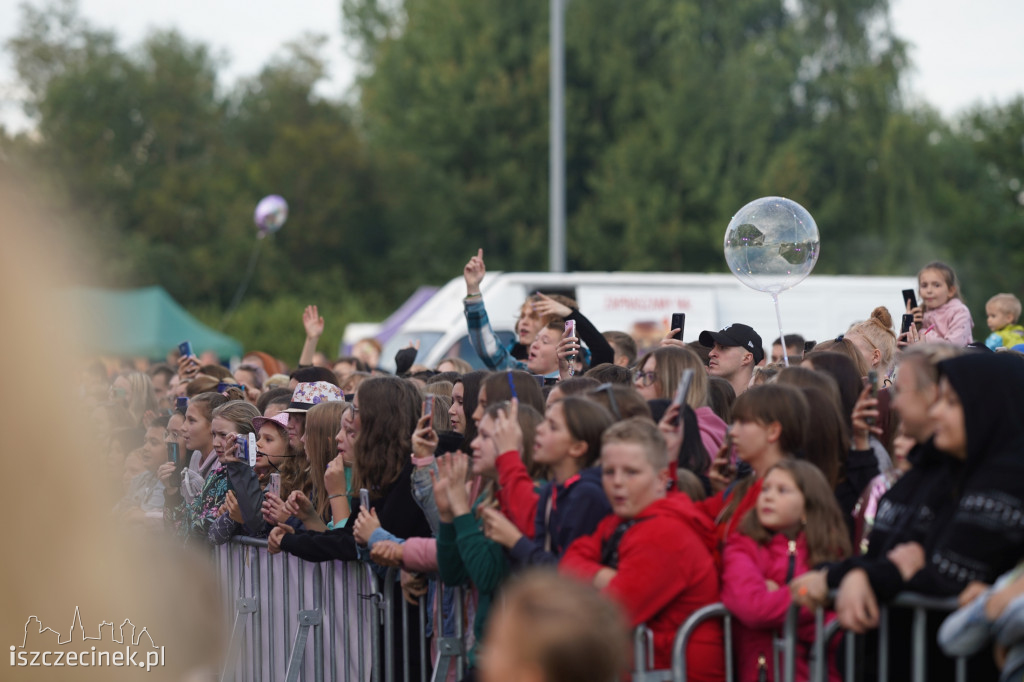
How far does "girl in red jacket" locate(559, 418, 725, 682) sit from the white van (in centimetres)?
1383

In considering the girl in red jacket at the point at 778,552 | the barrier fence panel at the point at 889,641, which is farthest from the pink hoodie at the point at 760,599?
the barrier fence panel at the point at 889,641

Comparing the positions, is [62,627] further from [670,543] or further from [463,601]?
[670,543]

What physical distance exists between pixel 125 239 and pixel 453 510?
1642 inches

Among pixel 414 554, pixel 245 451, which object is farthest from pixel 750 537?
pixel 245 451

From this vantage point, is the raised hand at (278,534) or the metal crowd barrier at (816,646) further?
the raised hand at (278,534)

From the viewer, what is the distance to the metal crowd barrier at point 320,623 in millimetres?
5441

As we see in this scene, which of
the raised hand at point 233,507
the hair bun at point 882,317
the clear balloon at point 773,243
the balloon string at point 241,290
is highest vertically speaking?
the balloon string at point 241,290

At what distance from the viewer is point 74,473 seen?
5.41 metres

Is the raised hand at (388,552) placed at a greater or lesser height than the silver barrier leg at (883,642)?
greater

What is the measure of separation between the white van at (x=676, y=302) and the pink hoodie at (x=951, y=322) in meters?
9.57

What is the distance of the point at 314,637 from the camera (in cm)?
608

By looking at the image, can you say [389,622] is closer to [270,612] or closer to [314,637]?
[314,637]

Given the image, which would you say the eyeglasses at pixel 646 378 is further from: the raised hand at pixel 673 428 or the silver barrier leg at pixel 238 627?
the silver barrier leg at pixel 238 627

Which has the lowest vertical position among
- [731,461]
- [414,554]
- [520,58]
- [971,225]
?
[414,554]
